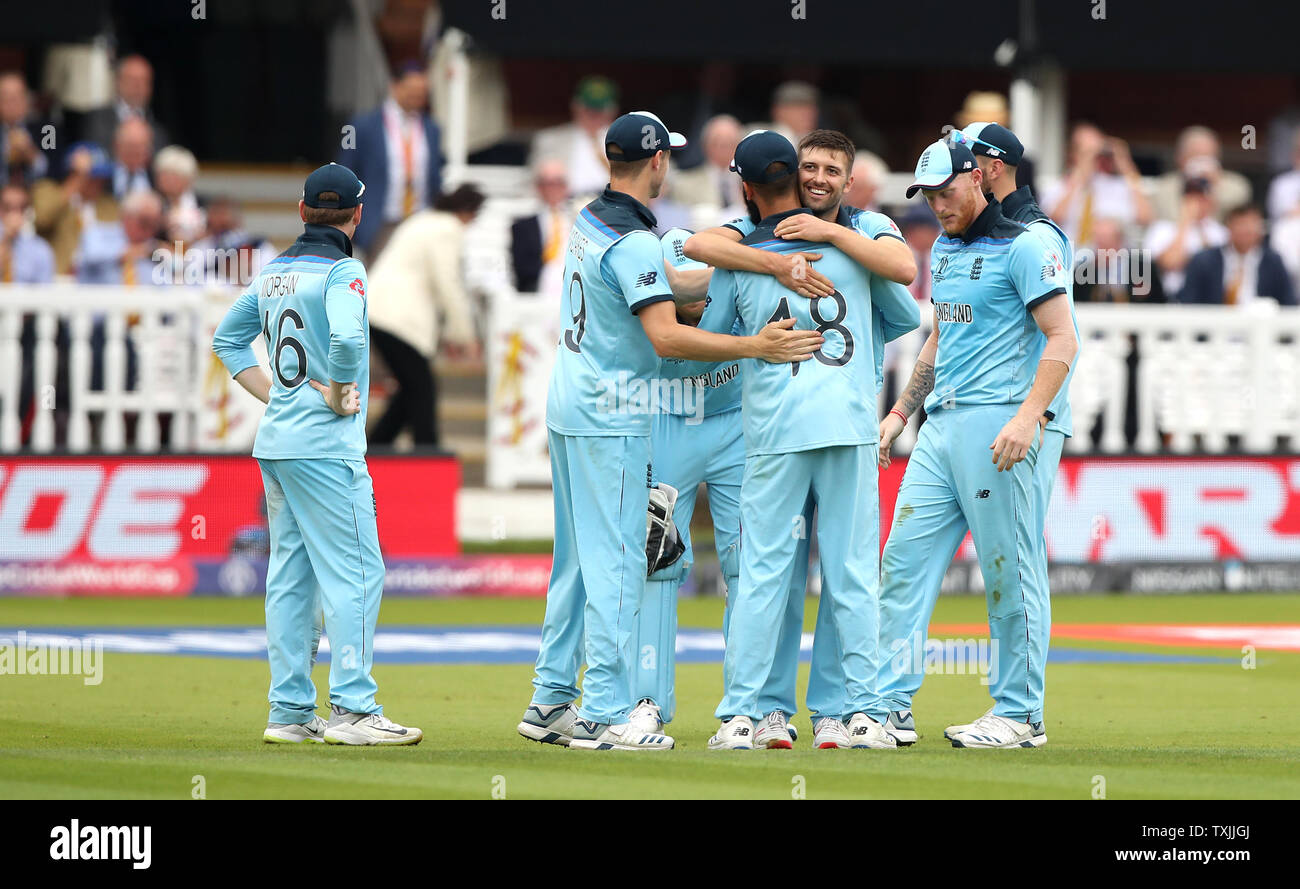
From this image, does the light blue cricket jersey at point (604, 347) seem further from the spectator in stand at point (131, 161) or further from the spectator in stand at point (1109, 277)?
the spectator in stand at point (1109, 277)

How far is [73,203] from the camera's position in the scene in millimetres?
17234

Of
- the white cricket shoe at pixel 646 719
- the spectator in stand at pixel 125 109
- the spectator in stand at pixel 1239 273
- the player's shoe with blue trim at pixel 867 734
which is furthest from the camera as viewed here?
the spectator in stand at pixel 125 109

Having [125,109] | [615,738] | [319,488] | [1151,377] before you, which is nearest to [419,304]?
[125,109]

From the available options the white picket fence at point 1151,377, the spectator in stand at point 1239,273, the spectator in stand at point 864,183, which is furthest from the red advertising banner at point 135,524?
the spectator in stand at point 1239,273

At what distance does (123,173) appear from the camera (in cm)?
1716

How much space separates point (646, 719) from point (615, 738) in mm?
208

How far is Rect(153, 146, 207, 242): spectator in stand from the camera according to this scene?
1681 centimetres

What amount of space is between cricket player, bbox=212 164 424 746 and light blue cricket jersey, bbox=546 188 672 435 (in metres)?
0.88

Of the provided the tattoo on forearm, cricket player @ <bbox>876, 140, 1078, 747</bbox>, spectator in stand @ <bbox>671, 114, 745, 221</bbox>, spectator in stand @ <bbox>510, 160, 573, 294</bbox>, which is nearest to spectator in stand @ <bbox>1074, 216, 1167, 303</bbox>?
spectator in stand @ <bbox>671, 114, 745, 221</bbox>

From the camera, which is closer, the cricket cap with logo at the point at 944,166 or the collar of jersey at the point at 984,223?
the cricket cap with logo at the point at 944,166

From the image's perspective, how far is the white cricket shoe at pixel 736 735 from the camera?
301 inches

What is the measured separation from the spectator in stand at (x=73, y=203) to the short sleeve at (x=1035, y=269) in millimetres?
10899
